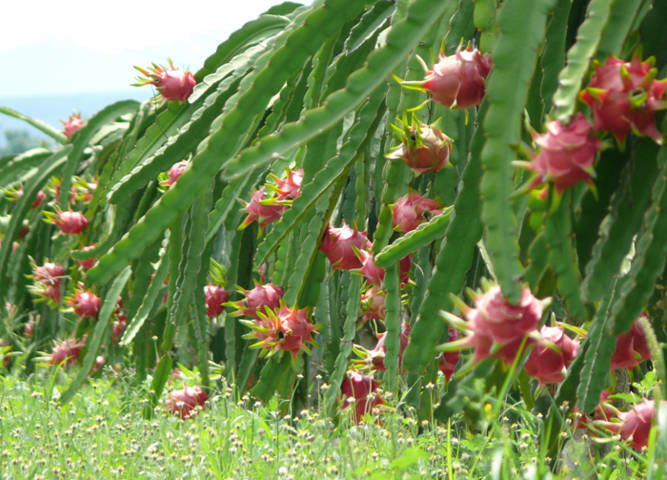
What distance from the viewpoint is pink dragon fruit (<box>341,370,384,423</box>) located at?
7.22ft

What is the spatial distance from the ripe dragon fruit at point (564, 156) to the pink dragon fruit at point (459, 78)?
0.39m

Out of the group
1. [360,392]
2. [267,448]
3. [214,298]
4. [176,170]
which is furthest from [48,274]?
[360,392]

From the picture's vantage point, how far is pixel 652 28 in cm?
136

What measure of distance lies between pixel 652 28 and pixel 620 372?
3.44 feet

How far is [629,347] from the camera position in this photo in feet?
4.29

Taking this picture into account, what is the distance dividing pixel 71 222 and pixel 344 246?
2023 millimetres

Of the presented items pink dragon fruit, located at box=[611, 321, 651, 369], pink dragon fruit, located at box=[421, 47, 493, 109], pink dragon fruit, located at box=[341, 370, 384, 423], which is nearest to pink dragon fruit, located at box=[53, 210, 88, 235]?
pink dragon fruit, located at box=[341, 370, 384, 423]

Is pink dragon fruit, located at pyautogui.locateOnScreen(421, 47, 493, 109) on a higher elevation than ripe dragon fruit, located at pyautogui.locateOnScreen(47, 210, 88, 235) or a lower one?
higher

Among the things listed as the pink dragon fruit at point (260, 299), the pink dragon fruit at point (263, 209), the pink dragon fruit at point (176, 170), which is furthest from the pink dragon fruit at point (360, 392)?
the pink dragon fruit at point (176, 170)

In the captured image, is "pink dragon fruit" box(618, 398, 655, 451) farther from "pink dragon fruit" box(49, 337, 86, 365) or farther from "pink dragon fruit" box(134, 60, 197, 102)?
"pink dragon fruit" box(49, 337, 86, 365)

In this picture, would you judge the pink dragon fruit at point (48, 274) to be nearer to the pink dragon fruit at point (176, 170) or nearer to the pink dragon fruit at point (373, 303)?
the pink dragon fruit at point (176, 170)

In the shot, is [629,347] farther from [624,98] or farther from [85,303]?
[85,303]

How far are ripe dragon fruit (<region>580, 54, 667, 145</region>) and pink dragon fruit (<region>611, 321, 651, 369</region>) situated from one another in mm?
349

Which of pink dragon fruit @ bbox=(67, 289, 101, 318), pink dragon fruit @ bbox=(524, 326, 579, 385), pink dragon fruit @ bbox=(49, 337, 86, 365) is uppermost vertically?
pink dragon fruit @ bbox=(524, 326, 579, 385)
